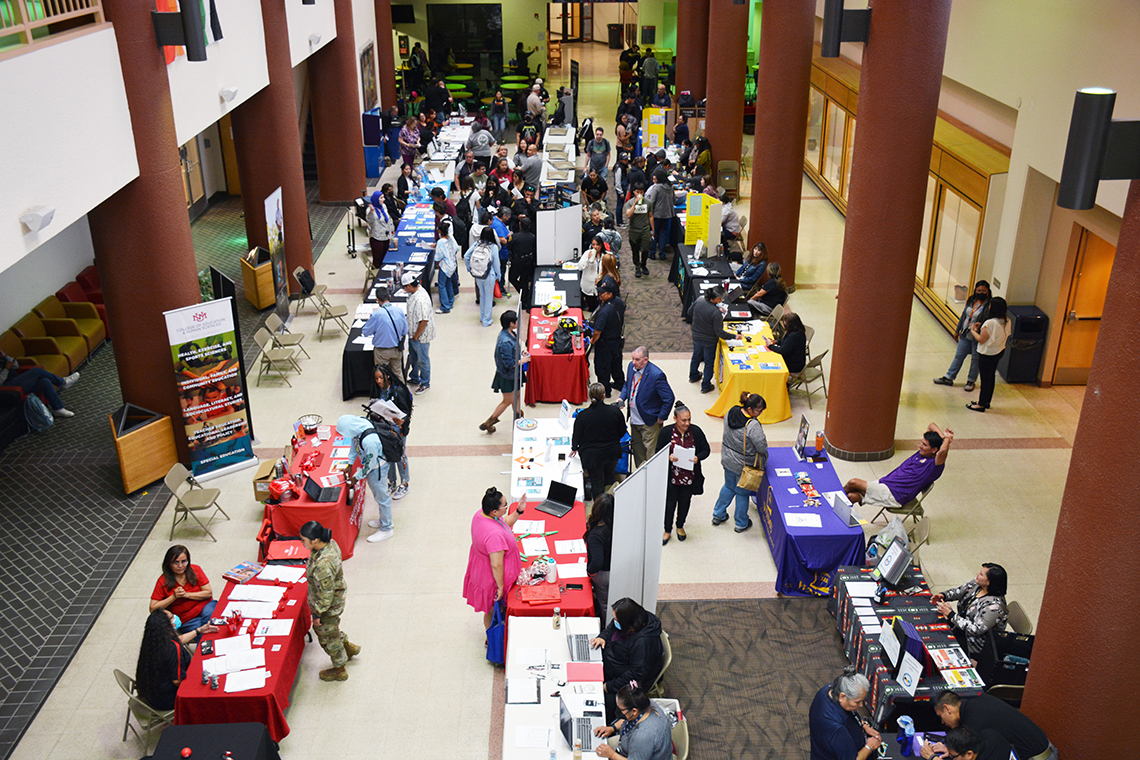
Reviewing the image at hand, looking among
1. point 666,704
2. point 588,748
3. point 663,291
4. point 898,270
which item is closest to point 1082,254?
point 898,270

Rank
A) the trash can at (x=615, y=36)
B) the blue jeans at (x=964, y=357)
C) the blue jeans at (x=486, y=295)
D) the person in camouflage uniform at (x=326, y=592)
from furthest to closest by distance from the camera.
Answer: the trash can at (x=615, y=36)
the blue jeans at (x=486, y=295)
the blue jeans at (x=964, y=357)
the person in camouflage uniform at (x=326, y=592)

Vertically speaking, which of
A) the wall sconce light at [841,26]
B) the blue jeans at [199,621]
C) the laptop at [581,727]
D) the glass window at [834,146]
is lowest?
the blue jeans at [199,621]

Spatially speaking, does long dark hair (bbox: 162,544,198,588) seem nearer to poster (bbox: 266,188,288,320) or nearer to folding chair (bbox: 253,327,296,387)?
folding chair (bbox: 253,327,296,387)

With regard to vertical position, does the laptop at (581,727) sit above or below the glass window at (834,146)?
below

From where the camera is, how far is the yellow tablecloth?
1155cm

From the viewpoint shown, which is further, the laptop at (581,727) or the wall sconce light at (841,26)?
the wall sconce light at (841,26)

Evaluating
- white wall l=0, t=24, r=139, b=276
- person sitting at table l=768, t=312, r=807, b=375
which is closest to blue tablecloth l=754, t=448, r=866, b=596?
person sitting at table l=768, t=312, r=807, b=375

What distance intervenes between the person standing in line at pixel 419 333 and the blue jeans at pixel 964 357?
264 inches

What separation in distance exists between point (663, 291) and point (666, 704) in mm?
10072

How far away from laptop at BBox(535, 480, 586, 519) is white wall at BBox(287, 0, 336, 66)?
9.34 m

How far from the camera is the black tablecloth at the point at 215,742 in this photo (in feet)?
20.8

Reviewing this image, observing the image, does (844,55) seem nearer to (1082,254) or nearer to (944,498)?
(1082,254)

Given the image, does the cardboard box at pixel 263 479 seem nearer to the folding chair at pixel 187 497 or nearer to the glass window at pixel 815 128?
the folding chair at pixel 187 497

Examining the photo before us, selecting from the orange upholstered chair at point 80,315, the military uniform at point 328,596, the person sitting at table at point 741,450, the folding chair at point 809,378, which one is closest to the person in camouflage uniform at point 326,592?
the military uniform at point 328,596
